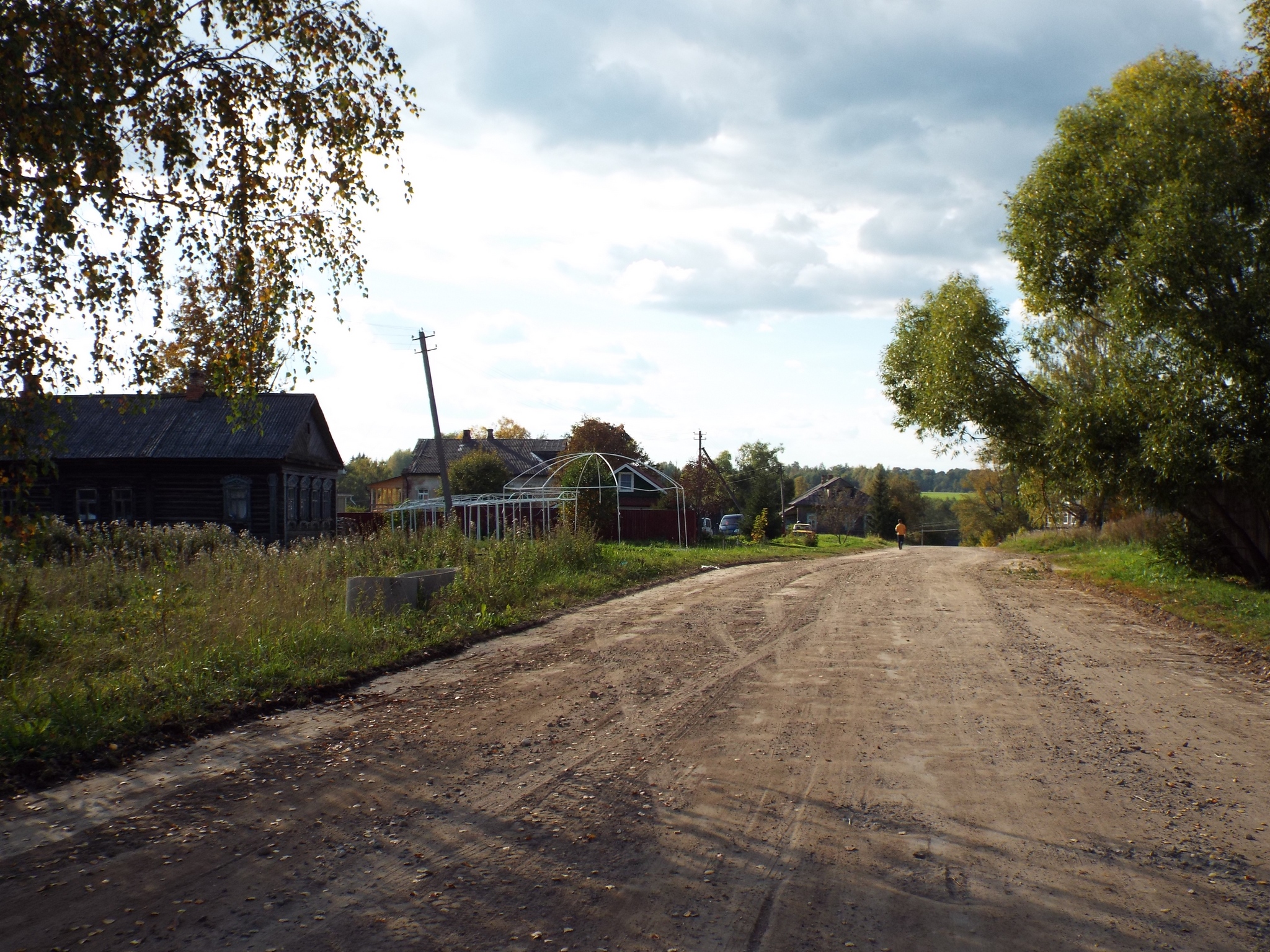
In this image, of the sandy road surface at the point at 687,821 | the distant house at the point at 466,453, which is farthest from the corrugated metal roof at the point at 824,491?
the sandy road surface at the point at 687,821

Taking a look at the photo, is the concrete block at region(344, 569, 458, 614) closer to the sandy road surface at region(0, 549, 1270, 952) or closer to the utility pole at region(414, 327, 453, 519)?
the sandy road surface at region(0, 549, 1270, 952)

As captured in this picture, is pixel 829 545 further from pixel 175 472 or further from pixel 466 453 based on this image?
pixel 466 453

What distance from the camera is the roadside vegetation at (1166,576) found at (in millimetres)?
12148

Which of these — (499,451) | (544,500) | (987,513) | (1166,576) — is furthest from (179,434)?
(987,513)

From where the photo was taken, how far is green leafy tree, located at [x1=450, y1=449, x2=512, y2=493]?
52062 millimetres

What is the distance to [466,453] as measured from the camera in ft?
→ 195

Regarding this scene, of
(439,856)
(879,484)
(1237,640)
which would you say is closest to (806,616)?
(1237,640)

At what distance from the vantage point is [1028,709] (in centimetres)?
696

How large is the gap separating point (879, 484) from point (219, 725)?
2712 inches

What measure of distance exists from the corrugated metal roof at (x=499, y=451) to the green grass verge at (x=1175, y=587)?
130 feet

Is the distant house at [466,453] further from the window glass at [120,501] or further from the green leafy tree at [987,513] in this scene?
the green leafy tree at [987,513]

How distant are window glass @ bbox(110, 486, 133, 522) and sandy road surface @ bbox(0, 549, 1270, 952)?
25.0m

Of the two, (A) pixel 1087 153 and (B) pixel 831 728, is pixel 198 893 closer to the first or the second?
(B) pixel 831 728

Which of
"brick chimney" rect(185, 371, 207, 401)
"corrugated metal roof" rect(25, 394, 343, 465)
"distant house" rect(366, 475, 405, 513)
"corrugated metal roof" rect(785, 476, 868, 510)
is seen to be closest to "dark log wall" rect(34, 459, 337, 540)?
"corrugated metal roof" rect(25, 394, 343, 465)
